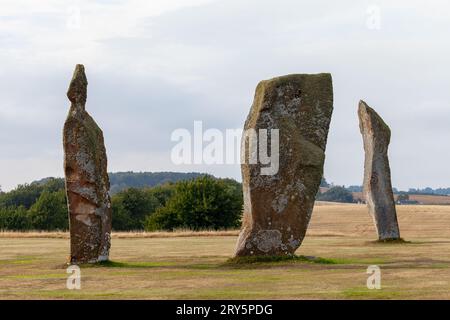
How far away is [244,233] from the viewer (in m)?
24.8

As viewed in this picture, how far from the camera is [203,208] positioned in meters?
57.9

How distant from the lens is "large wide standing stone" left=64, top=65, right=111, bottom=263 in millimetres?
23984

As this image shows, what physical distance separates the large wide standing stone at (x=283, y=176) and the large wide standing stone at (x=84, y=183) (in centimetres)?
402

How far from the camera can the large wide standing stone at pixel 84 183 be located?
24.0 metres

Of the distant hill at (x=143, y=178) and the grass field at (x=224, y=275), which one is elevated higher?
the distant hill at (x=143, y=178)

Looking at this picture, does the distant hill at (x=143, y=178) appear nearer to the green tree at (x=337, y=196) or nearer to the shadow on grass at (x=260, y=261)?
the green tree at (x=337, y=196)

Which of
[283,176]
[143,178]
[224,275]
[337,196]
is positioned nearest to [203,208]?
[283,176]

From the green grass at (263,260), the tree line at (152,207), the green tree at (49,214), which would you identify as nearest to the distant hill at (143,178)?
the tree line at (152,207)

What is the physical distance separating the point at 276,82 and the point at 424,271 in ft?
22.6

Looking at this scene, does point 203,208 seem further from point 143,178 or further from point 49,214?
point 143,178

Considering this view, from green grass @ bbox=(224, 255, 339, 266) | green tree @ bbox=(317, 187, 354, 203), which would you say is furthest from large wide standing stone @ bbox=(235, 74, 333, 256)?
green tree @ bbox=(317, 187, 354, 203)
